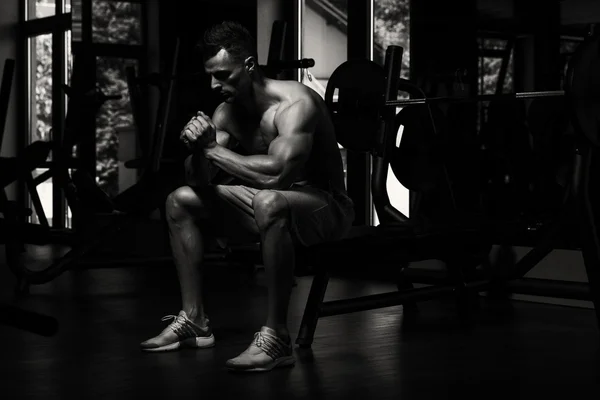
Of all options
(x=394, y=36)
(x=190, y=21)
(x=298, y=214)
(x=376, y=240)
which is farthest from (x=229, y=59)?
(x=190, y=21)

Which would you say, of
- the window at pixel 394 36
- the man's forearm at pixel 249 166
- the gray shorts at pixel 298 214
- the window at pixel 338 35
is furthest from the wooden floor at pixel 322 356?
the window at pixel 338 35

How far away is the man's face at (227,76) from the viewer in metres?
2.82

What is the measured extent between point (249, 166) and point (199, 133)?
0.17 meters

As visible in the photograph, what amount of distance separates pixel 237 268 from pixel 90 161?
3.42 meters

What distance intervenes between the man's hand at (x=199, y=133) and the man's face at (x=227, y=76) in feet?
0.54

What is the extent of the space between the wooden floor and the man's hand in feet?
2.03

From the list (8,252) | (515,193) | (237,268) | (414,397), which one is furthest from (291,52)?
(414,397)

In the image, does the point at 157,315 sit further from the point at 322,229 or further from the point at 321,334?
the point at 322,229

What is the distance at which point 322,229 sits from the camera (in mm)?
2908

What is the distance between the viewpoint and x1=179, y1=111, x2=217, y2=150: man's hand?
2701 mm

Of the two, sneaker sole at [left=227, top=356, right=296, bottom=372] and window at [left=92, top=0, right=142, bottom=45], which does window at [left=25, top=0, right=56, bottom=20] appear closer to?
window at [left=92, top=0, right=142, bottom=45]

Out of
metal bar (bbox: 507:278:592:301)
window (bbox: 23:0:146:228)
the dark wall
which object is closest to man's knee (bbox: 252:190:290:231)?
metal bar (bbox: 507:278:592:301)

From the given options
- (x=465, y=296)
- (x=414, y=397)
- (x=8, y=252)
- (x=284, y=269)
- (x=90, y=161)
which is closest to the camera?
(x=414, y=397)

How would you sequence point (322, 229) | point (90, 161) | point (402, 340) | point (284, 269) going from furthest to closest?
1. point (90, 161)
2. point (402, 340)
3. point (322, 229)
4. point (284, 269)
